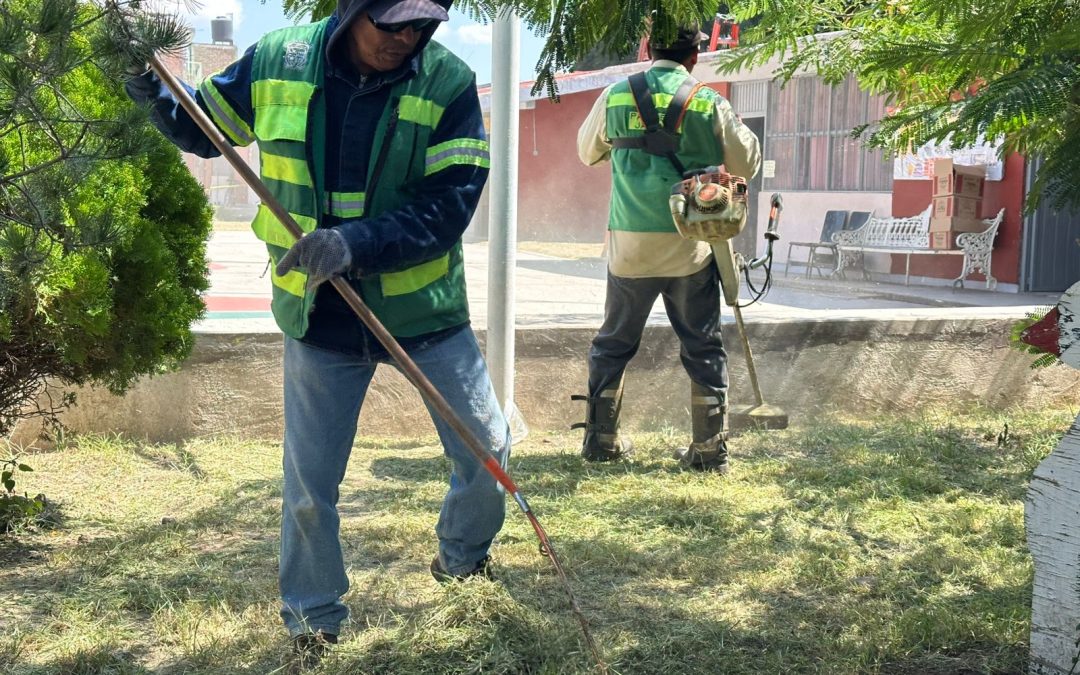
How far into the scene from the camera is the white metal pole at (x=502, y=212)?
581cm

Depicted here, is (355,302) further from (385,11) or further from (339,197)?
(385,11)

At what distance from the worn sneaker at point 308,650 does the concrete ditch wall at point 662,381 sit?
281 cm

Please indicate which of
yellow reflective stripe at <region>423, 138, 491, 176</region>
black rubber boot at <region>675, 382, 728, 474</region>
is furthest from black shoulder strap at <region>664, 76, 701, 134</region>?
yellow reflective stripe at <region>423, 138, 491, 176</region>

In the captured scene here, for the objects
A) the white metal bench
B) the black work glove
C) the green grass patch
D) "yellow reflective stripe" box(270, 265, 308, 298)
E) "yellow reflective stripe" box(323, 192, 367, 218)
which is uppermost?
"yellow reflective stripe" box(323, 192, 367, 218)

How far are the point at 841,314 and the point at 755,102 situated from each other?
12.6 m

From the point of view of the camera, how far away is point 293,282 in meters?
2.98

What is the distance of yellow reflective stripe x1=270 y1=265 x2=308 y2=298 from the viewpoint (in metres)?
2.96

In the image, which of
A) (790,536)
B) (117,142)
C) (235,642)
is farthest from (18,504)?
(790,536)

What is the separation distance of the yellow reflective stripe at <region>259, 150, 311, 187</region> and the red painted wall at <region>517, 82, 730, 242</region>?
18507 millimetres

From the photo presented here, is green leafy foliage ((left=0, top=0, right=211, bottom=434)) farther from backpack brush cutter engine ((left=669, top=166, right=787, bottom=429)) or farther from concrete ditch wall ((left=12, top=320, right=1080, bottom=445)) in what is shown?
backpack brush cutter engine ((left=669, top=166, right=787, bottom=429))

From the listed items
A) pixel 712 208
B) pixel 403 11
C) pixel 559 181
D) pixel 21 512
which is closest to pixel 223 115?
pixel 403 11

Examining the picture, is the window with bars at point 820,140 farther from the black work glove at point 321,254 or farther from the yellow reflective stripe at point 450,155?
the black work glove at point 321,254

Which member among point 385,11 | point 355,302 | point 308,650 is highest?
point 385,11

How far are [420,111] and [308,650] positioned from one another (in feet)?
4.69
